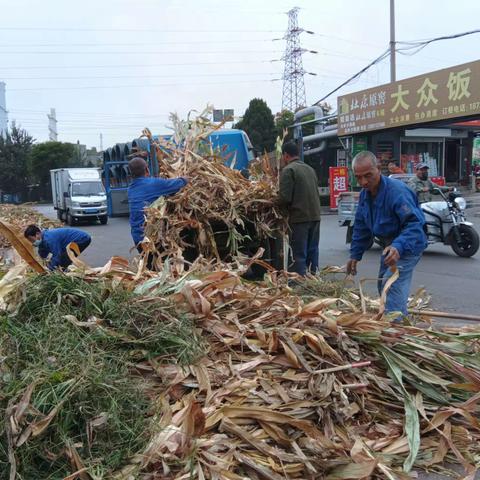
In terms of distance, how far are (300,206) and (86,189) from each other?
67.0 feet

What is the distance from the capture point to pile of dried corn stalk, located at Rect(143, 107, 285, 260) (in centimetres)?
636

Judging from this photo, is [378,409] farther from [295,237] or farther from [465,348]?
[295,237]

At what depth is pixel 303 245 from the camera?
6.94m

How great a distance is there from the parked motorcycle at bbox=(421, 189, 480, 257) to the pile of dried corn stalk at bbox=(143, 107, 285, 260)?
4851 millimetres

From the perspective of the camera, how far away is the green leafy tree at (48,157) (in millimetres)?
55156

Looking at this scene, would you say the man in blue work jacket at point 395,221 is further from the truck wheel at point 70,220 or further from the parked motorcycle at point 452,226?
the truck wheel at point 70,220

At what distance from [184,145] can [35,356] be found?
4.84m

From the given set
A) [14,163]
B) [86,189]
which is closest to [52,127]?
[14,163]

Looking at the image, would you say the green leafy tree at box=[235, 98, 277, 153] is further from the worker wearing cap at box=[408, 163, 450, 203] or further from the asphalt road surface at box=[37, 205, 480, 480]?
the worker wearing cap at box=[408, 163, 450, 203]

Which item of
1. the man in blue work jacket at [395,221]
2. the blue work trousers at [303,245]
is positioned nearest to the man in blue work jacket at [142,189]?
the blue work trousers at [303,245]

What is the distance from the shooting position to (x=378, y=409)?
10.9ft

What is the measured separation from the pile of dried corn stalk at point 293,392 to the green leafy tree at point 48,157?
54.8 meters

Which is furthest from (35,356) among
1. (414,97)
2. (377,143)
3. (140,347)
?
(377,143)

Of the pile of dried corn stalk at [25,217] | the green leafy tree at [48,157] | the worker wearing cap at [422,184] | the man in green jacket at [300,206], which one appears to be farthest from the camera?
the green leafy tree at [48,157]
